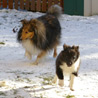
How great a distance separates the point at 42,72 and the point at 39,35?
1010 millimetres

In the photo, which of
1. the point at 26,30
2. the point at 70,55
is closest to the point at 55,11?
the point at 26,30

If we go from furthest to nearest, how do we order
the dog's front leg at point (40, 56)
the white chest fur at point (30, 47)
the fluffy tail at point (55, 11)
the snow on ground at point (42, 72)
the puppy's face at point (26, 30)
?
1. the fluffy tail at point (55, 11)
2. the dog's front leg at point (40, 56)
3. the white chest fur at point (30, 47)
4. the puppy's face at point (26, 30)
5. the snow on ground at point (42, 72)

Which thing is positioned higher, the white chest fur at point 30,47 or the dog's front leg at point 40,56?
the white chest fur at point 30,47

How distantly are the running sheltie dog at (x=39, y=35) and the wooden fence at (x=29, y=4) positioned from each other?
27.4 ft

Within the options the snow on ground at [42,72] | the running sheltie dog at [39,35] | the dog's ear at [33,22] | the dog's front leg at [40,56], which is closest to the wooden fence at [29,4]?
the snow on ground at [42,72]

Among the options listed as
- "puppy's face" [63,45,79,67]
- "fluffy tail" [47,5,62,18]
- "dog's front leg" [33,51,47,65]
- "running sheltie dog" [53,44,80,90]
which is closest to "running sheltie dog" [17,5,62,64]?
"dog's front leg" [33,51,47,65]

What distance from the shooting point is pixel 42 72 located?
6.21 meters

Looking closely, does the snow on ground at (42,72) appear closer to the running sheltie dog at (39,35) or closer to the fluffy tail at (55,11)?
the running sheltie dog at (39,35)

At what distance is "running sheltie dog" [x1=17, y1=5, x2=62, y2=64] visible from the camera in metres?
6.59

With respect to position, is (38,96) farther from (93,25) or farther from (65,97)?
(93,25)

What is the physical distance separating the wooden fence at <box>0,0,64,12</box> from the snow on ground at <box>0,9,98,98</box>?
4610mm

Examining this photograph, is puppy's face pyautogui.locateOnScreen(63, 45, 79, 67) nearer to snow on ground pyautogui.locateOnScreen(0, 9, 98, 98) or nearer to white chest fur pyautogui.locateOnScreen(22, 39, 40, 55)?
snow on ground pyautogui.locateOnScreen(0, 9, 98, 98)

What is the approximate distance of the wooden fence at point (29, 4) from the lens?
15.8 meters

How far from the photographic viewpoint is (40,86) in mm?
5141
